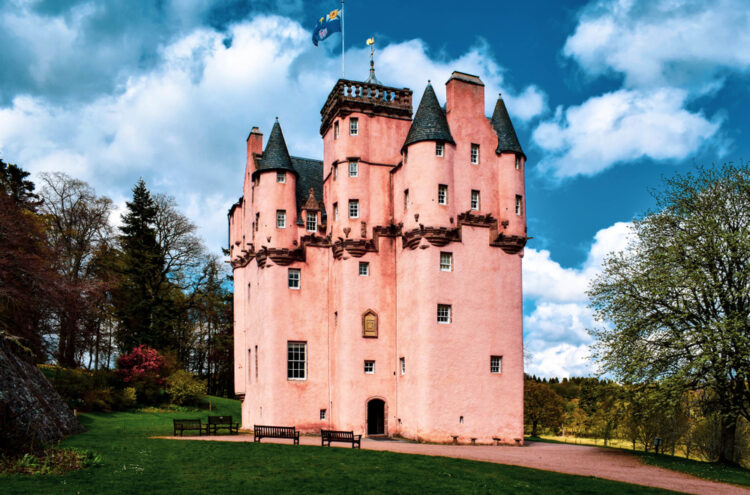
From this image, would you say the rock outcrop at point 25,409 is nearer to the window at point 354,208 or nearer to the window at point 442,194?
the window at point 354,208

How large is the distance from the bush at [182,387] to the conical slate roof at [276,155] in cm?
2041

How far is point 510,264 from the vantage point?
37938 mm

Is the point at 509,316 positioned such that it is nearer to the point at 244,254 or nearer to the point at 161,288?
the point at 244,254

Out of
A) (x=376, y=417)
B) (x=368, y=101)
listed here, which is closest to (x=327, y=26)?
(x=368, y=101)

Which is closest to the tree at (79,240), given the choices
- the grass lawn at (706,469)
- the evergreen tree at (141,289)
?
the evergreen tree at (141,289)

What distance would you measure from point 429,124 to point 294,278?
12841 mm

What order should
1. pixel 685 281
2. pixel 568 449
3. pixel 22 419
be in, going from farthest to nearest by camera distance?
pixel 568 449 < pixel 685 281 < pixel 22 419

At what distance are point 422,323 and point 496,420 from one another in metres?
6.82

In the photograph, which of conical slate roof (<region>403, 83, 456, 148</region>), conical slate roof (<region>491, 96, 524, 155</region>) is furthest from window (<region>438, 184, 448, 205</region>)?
conical slate roof (<region>491, 96, 524, 155</region>)

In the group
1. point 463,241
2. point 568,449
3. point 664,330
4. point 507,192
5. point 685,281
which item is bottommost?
point 568,449

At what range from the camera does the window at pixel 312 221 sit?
4205 centimetres

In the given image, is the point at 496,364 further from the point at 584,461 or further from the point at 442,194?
the point at 442,194

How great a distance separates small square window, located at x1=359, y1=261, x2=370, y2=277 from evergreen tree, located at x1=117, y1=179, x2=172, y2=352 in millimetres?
23827

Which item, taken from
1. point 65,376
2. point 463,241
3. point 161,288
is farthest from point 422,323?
point 161,288
